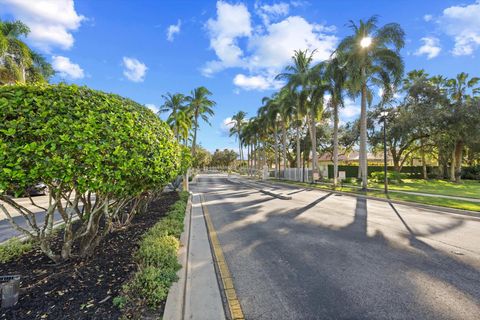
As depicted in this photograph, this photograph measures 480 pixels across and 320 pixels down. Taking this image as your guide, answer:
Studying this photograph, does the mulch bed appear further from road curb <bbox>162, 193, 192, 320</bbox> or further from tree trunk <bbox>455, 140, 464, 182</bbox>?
tree trunk <bbox>455, 140, 464, 182</bbox>

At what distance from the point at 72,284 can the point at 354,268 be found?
176 inches

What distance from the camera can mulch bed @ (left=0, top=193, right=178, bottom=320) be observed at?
272 centimetres

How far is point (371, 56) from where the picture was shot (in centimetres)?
1841

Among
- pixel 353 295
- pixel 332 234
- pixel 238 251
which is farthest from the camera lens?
pixel 332 234

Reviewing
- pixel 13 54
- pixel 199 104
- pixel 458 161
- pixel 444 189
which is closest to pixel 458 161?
pixel 458 161

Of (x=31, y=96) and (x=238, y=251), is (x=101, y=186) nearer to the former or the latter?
(x=31, y=96)

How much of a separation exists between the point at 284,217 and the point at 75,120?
24.2 ft

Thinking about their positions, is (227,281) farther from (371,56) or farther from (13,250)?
(371,56)

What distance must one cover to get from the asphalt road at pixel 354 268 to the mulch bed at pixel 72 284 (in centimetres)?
175

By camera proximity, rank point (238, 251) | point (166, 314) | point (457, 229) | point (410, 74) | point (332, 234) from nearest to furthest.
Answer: point (166, 314) < point (238, 251) < point (332, 234) < point (457, 229) < point (410, 74)

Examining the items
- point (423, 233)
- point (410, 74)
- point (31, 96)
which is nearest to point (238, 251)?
point (31, 96)

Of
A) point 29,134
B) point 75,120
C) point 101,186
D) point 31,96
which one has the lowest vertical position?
point 101,186

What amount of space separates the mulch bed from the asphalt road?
1753 millimetres

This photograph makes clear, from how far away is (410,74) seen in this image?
3114cm
